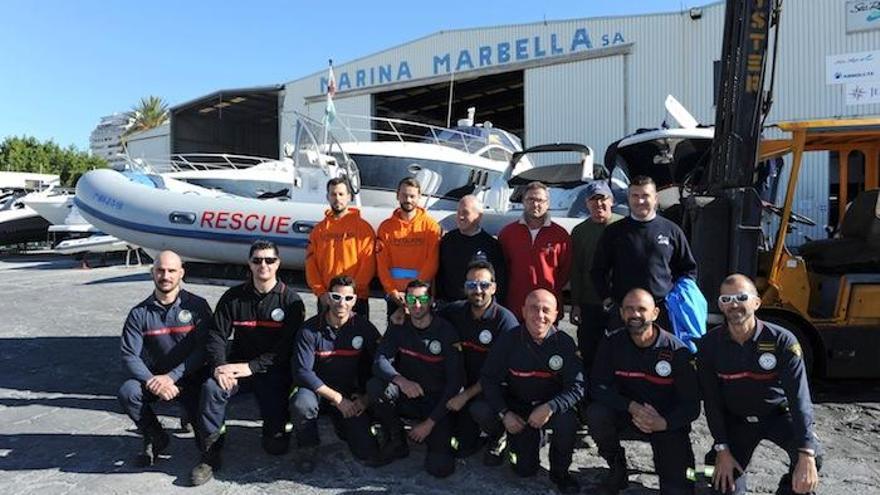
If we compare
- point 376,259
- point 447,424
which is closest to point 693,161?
point 376,259

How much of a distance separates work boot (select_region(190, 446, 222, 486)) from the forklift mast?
3.22m

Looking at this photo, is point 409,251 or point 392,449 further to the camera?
point 409,251

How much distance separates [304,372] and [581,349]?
68.2 inches

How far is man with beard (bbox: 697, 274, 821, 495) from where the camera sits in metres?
2.94

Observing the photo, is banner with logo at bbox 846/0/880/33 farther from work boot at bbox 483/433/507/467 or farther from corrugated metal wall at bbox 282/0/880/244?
work boot at bbox 483/433/507/467

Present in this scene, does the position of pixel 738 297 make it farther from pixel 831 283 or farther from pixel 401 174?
pixel 401 174

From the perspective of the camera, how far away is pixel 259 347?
12.9ft

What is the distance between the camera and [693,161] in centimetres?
612

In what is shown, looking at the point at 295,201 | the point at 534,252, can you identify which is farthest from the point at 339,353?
the point at 295,201

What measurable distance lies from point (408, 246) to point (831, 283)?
10.1 ft

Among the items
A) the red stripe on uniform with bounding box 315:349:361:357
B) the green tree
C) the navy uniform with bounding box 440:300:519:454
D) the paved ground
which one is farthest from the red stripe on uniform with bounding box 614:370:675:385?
the green tree

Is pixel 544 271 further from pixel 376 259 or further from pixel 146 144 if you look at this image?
pixel 146 144

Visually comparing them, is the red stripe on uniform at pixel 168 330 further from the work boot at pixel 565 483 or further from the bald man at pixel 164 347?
the work boot at pixel 565 483

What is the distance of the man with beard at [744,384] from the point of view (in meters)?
2.94
